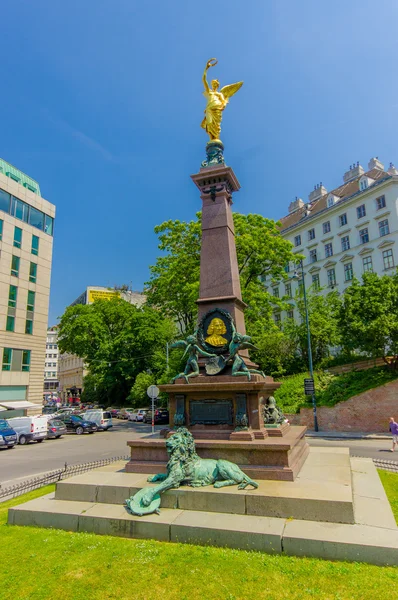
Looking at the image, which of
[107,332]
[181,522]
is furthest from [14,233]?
[181,522]

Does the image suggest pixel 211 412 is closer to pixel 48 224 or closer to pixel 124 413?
pixel 124 413

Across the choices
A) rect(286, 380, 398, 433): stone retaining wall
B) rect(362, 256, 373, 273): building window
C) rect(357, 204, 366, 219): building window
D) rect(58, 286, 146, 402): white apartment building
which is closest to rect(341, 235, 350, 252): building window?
rect(357, 204, 366, 219): building window

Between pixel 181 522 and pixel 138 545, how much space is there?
0.69m

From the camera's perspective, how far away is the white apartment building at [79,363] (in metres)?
77.5

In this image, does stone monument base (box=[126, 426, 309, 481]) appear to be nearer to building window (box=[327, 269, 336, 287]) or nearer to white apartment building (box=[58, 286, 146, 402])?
building window (box=[327, 269, 336, 287])

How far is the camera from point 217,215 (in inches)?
440

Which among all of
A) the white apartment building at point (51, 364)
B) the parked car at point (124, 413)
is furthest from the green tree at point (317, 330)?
the white apartment building at point (51, 364)

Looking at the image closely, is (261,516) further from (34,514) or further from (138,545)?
(34,514)

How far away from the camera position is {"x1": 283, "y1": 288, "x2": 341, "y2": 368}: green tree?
103 ft

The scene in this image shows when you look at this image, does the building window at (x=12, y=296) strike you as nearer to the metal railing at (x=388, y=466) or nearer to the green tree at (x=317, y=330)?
the green tree at (x=317, y=330)

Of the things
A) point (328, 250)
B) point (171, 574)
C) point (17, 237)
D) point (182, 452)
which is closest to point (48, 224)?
point (17, 237)

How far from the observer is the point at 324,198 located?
163 ft

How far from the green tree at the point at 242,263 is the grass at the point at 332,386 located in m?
4.88

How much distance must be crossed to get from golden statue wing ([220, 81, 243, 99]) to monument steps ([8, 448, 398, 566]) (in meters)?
10.8
